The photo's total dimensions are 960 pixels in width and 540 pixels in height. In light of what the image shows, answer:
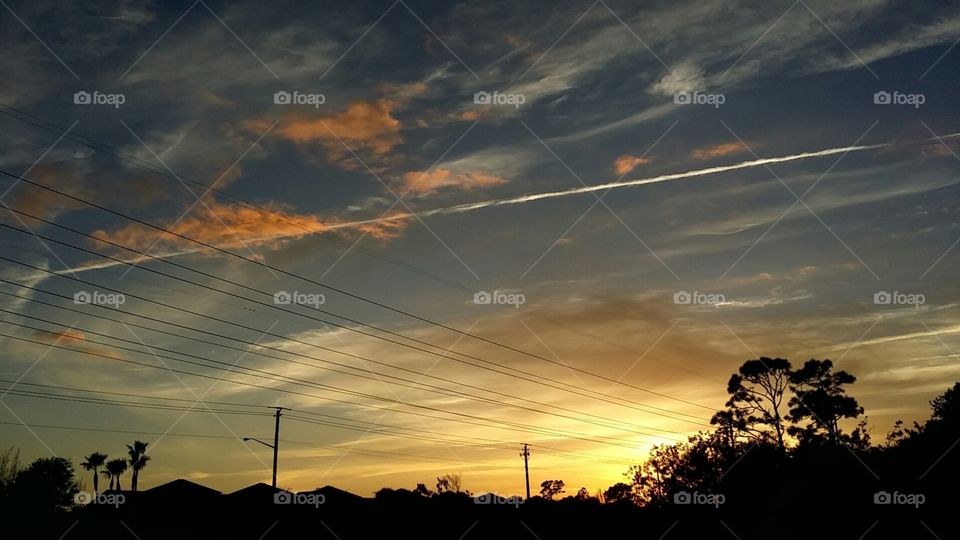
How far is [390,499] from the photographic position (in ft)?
150

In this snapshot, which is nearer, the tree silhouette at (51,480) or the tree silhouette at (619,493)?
the tree silhouette at (51,480)

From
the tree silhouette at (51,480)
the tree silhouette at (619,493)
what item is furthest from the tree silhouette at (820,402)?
the tree silhouette at (51,480)

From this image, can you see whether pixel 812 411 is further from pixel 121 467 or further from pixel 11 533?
pixel 121 467

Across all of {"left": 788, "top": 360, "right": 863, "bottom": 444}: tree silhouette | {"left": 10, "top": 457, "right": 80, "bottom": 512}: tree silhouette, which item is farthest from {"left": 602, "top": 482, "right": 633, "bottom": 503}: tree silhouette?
{"left": 10, "top": 457, "right": 80, "bottom": 512}: tree silhouette

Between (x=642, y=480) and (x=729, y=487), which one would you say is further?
(x=642, y=480)

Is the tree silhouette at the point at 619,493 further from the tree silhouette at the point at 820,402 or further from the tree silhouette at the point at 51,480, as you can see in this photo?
the tree silhouette at the point at 51,480

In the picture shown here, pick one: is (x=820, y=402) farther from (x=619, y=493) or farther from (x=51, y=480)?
(x=51, y=480)

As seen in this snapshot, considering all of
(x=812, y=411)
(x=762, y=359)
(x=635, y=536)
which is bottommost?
(x=635, y=536)

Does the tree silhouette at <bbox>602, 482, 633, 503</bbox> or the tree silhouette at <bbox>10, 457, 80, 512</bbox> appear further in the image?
the tree silhouette at <bbox>602, 482, 633, 503</bbox>

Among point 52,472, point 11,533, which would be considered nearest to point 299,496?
point 11,533

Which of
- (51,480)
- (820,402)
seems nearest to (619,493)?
(820,402)

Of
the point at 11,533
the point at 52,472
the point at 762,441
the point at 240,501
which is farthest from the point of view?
the point at 52,472

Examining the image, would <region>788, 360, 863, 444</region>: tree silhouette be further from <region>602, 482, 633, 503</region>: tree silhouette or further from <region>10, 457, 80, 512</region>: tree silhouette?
<region>10, 457, 80, 512</region>: tree silhouette

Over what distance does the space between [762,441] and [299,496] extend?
49520 mm
